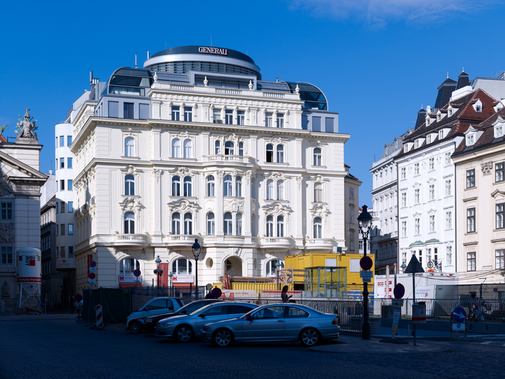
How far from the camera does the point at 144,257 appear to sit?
221 ft

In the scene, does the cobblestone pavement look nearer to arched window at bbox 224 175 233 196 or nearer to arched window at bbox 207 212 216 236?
arched window at bbox 207 212 216 236

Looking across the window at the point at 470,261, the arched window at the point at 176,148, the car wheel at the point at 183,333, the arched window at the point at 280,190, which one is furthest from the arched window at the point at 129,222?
the car wheel at the point at 183,333

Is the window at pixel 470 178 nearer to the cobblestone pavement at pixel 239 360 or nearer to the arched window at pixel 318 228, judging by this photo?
the arched window at pixel 318 228

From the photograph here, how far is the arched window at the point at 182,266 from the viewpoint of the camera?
6775cm

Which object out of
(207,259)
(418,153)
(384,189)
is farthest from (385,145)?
(207,259)

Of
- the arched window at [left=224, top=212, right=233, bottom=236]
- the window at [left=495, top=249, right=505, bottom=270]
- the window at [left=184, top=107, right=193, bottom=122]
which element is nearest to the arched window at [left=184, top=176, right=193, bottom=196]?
the arched window at [left=224, top=212, right=233, bottom=236]

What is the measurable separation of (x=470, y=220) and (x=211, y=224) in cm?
2291

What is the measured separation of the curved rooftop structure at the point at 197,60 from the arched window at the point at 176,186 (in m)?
11.3

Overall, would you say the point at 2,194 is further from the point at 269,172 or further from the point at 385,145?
the point at 385,145

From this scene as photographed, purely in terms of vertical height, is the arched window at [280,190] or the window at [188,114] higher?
the window at [188,114]

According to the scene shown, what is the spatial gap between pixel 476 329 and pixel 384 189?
181ft

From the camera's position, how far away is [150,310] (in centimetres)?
3250

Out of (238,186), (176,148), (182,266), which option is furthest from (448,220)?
(176,148)

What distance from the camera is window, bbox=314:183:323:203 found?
7431cm
